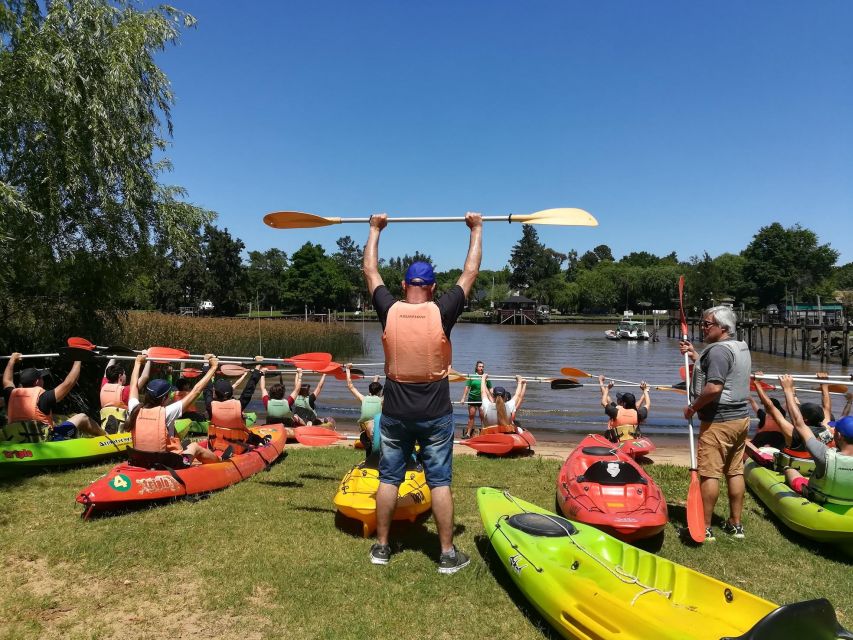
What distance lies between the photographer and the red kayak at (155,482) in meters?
5.39

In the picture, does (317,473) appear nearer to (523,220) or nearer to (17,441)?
(17,441)

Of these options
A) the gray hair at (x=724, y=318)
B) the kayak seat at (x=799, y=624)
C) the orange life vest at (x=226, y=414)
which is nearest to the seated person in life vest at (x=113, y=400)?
the orange life vest at (x=226, y=414)

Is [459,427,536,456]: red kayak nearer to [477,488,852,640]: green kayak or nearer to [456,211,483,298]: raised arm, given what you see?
[477,488,852,640]: green kayak

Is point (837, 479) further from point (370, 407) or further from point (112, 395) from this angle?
point (112, 395)

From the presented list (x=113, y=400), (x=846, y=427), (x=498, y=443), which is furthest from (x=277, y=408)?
(x=846, y=427)

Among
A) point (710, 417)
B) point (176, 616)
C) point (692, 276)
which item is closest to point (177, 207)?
point (176, 616)

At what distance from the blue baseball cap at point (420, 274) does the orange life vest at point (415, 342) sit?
0.70ft

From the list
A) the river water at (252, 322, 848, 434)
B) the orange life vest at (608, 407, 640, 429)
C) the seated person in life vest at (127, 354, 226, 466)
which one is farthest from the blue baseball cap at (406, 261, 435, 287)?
the river water at (252, 322, 848, 434)

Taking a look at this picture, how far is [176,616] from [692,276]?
111 meters

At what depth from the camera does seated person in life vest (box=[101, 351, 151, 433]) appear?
8539mm

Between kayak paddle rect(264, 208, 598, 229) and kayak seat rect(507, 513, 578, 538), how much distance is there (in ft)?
7.99

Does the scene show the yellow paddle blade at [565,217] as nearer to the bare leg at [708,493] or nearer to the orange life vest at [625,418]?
the bare leg at [708,493]

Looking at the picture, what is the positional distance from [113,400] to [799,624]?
9150 mm

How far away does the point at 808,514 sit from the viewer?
500 cm
